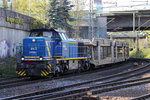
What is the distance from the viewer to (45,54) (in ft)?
41.8

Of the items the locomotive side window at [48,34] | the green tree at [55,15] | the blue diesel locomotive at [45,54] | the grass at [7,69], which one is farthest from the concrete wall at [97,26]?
the locomotive side window at [48,34]

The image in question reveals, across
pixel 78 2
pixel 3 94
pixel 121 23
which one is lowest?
pixel 3 94

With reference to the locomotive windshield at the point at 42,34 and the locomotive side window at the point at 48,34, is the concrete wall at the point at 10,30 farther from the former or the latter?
the locomotive side window at the point at 48,34

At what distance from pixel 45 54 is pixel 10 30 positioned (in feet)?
26.6

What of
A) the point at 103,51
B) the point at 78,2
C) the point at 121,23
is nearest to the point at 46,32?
the point at 103,51

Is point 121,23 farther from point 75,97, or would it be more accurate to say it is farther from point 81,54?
point 75,97

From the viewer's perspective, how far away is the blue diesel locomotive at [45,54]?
12.6 metres

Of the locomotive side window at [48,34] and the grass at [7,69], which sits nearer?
the locomotive side window at [48,34]

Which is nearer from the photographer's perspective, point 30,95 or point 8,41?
point 30,95

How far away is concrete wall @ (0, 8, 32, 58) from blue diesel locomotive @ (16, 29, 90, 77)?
4.21 metres

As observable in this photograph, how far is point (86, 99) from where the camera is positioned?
21.5 ft

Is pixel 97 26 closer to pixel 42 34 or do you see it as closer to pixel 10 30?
pixel 10 30

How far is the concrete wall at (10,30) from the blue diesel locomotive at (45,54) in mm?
4207

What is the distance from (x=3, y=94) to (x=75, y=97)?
2956mm
